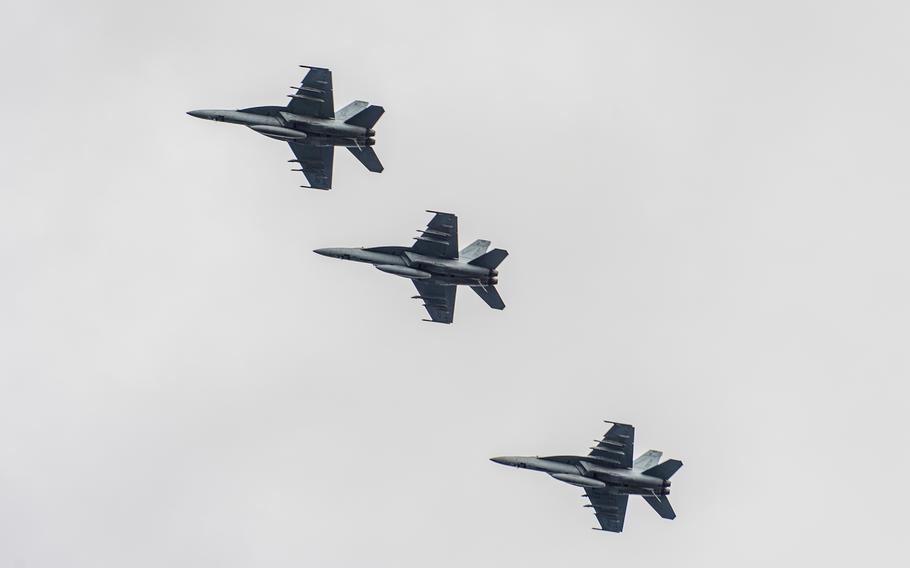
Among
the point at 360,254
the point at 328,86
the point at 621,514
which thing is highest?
the point at 328,86

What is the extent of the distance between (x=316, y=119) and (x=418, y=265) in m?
10.4

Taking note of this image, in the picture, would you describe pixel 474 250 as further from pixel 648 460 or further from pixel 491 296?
pixel 648 460

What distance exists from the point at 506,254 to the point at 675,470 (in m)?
15.9

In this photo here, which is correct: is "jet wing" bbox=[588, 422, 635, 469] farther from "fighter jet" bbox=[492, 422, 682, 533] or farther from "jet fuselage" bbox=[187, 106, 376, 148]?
"jet fuselage" bbox=[187, 106, 376, 148]

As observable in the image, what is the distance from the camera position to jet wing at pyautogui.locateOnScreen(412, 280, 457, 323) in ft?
409

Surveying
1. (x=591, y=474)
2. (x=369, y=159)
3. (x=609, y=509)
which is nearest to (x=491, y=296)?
(x=369, y=159)

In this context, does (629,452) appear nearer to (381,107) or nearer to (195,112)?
(381,107)

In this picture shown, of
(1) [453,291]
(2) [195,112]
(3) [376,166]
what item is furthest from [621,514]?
(2) [195,112]

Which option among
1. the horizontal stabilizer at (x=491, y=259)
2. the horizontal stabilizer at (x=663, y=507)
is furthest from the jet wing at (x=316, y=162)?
the horizontal stabilizer at (x=663, y=507)

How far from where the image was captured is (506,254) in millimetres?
119438

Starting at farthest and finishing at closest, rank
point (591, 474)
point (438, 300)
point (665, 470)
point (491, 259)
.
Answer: point (438, 300) < point (591, 474) < point (665, 470) < point (491, 259)

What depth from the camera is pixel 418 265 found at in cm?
12062

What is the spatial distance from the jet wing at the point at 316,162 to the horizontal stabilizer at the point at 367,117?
433 centimetres

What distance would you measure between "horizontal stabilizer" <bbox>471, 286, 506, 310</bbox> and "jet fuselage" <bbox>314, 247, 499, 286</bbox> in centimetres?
53
